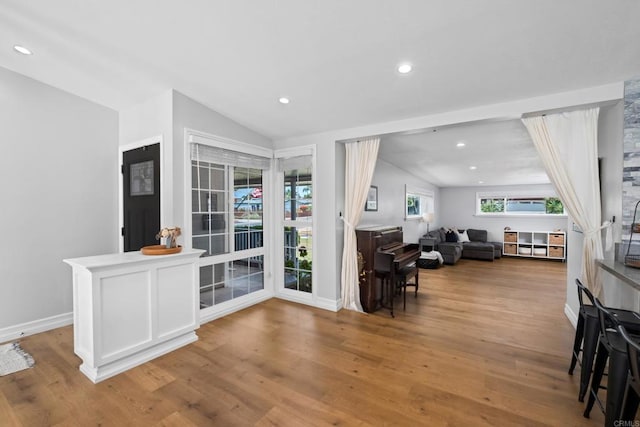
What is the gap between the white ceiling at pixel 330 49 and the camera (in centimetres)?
185

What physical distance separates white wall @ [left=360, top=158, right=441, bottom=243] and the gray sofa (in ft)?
1.87

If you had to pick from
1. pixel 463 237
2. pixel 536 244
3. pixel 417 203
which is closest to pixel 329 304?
pixel 417 203

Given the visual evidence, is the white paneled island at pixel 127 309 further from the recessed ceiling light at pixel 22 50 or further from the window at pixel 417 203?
the window at pixel 417 203

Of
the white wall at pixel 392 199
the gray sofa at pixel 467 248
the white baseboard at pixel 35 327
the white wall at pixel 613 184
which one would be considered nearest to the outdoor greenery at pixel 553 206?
the gray sofa at pixel 467 248

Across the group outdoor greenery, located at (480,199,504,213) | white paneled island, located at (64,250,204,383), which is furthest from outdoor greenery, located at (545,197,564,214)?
white paneled island, located at (64,250,204,383)

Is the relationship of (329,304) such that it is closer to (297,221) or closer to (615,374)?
(297,221)

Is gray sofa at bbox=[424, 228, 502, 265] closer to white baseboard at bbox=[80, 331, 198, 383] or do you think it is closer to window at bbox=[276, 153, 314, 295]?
window at bbox=[276, 153, 314, 295]

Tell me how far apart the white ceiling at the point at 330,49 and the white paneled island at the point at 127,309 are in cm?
189

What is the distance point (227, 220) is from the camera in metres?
3.71

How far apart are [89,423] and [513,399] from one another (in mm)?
2920

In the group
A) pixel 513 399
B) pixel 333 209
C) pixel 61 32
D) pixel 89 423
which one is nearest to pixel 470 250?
pixel 333 209

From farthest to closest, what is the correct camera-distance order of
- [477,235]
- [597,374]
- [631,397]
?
1. [477,235]
2. [597,374]
3. [631,397]

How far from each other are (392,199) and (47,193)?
5.53 meters

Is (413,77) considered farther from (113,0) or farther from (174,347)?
(174,347)
